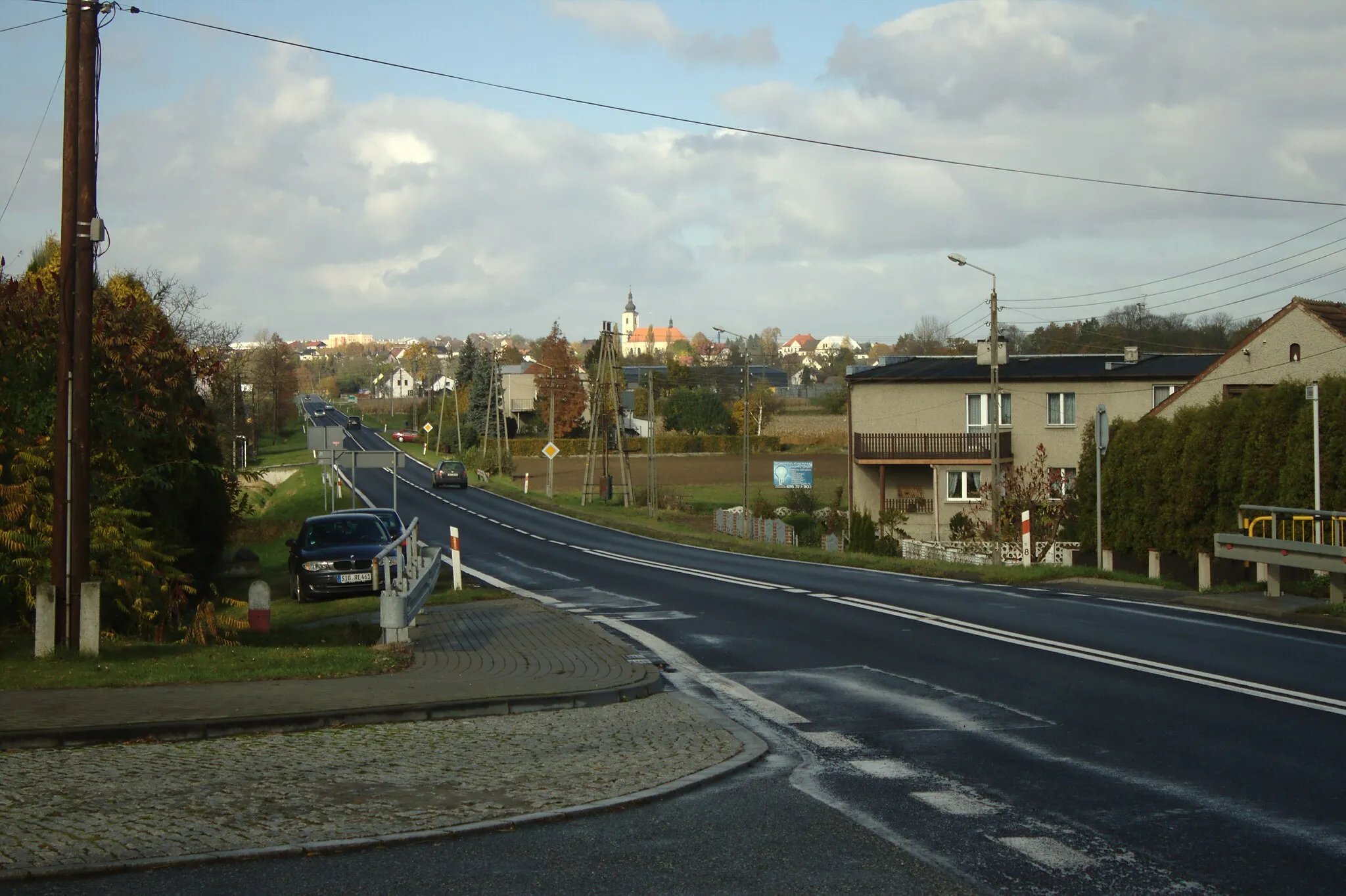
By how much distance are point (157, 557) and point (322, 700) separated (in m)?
8.40

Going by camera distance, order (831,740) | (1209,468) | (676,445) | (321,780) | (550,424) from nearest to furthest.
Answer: (321,780) < (831,740) < (1209,468) < (550,424) < (676,445)

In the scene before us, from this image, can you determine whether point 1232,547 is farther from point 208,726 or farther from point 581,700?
point 208,726

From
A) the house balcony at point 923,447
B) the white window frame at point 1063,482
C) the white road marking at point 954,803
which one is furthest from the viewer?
the house balcony at point 923,447

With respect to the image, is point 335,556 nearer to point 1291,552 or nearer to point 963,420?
point 1291,552

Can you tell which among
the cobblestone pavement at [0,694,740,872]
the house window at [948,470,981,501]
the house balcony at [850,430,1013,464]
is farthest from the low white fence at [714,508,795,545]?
the cobblestone pavement at [0,694,740,872]

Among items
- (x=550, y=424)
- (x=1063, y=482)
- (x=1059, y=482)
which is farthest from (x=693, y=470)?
(x=1059, y=482)

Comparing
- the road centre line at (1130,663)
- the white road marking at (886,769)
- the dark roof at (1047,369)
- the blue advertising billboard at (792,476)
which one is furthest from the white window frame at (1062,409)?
the white road marking at (886,769)

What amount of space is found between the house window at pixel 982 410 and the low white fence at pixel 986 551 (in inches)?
496

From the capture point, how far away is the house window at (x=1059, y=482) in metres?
41.2

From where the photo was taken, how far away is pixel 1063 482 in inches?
1812

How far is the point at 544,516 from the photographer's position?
58.7 meters

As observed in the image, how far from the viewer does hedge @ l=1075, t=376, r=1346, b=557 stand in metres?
24.4

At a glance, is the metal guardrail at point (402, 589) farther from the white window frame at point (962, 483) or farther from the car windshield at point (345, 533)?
the white window frame at point (962, 483)

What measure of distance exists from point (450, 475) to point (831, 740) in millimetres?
70064
